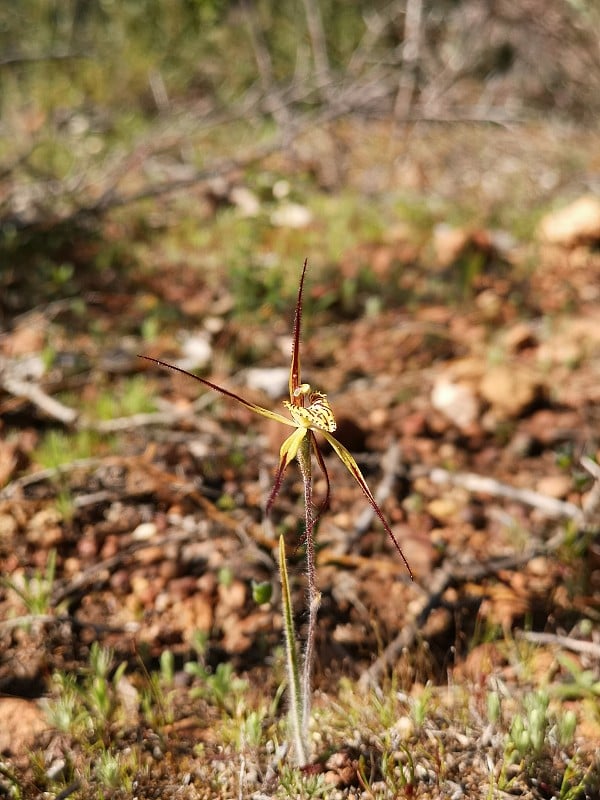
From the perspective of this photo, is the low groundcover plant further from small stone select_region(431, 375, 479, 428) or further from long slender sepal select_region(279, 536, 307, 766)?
small stone select_region(431, 375, 479, 428)

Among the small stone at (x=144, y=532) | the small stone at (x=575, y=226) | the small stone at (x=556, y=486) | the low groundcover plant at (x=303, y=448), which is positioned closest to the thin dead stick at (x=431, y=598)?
the small stone at (x=556, y=486)

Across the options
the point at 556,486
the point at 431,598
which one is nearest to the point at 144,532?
the point at 431,598

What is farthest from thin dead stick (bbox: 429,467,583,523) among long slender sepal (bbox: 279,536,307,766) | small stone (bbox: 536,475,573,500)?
long slender sepal (bbox: 279,536,307,766)

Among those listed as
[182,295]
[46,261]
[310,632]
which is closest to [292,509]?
[310,632]

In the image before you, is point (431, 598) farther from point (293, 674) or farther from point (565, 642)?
point (293, 674)

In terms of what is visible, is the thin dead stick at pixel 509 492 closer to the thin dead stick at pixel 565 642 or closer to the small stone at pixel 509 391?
the small stone at pixel 509 391
